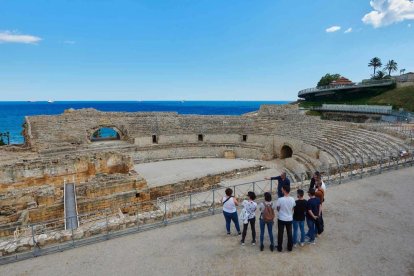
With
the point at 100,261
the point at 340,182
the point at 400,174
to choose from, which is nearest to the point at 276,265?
the point at 100,261

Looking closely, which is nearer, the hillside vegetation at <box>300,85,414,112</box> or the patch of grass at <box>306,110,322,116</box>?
the hillside vegetation at <box>300,85,414,112</box>

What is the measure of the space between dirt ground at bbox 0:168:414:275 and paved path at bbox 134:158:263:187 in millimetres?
11499

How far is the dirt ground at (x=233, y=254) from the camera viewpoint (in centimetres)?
589

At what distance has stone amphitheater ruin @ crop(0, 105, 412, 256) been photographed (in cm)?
1217

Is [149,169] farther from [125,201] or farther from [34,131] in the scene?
[34,131]

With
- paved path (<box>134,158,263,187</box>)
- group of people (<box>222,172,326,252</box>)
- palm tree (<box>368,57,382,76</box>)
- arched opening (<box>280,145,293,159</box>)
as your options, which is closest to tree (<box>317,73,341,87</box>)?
palm tree (<box>368,57,382,76</box>)

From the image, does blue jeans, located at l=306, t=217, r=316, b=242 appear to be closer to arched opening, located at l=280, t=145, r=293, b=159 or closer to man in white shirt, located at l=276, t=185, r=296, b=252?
man in white shirt, located at l=276, t=185, r=296, b=252

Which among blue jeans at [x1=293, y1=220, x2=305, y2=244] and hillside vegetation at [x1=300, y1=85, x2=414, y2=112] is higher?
hillside vegetation at [x1=300, y1=85, x2=414, y2=112]

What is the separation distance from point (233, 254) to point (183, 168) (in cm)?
1717

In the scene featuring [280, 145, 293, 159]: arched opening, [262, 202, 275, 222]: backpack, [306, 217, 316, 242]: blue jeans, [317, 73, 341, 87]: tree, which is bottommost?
[280, 145, 293, 159]: arched opening

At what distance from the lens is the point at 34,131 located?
24.4 meters

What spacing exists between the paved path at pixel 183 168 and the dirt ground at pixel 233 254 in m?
11.5

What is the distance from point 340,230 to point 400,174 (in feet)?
21.6

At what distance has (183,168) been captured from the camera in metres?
23.4
